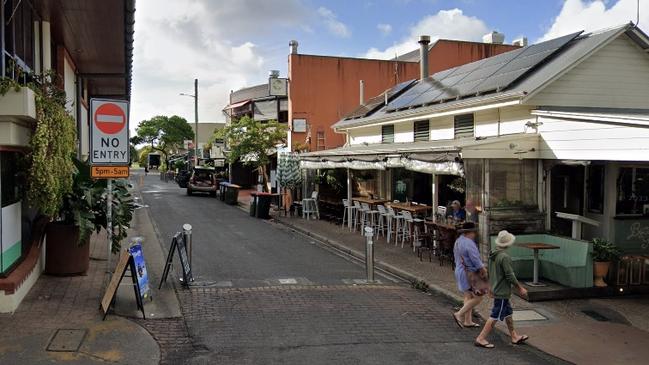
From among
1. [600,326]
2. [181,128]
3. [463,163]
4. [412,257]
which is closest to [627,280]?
[600,326]

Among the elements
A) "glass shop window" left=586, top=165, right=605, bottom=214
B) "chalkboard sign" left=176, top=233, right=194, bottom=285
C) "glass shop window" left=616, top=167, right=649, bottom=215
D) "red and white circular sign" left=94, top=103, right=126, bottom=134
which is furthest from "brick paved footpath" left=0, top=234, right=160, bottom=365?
"glass shop window" left=616, top=167, right=649, bottom=215

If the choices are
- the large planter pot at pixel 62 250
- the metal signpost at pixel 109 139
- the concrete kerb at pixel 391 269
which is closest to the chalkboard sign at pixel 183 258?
the large planter pot at pixel 62 250

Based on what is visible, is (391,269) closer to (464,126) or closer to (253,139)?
(464,126)

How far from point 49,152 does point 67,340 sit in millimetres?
2861

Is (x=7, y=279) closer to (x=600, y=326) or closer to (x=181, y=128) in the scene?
(x=600, y=326)

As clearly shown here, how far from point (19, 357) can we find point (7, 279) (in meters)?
1.94

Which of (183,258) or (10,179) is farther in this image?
(183,258)

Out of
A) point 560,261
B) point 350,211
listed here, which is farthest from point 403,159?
point 350,211

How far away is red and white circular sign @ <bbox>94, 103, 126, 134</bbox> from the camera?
26.4ft

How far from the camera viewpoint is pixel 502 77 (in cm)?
1448

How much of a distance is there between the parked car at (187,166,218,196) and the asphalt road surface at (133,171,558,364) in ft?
69.7

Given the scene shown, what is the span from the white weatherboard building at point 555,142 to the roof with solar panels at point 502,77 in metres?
0.05

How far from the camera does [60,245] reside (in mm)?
9688

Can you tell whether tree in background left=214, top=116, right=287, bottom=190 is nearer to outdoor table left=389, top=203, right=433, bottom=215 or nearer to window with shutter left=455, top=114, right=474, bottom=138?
outdoor table left=389, top=203, right=433, bottom=215
